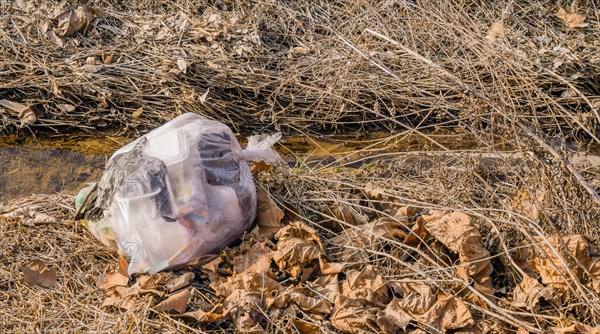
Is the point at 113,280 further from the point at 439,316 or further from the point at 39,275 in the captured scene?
the point at 439,316

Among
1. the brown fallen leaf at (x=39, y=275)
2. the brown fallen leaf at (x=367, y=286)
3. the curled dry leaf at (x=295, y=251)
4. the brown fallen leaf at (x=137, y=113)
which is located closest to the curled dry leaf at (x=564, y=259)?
the brown fallen leaf at (x=367, y=286)

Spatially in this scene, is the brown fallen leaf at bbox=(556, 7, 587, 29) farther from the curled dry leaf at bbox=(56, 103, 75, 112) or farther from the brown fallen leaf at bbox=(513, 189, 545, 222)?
the curled dry leaf at bbox=(56, 103, 75, 112)

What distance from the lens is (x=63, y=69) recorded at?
18.9 ft

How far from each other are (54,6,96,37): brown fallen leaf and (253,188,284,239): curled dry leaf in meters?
2.70

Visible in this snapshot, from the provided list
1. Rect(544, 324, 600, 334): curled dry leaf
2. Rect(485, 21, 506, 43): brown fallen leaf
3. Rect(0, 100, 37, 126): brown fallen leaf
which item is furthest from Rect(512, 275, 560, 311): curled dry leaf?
Rect(0, 100, 37, 126): brown fallen leaf

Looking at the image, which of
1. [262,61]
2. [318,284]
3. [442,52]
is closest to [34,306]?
[318,284]

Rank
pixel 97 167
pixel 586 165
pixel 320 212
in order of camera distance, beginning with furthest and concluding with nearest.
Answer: pixel 97 167
pixel 586 165
pixel 320 212

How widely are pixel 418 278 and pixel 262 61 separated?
107 inches

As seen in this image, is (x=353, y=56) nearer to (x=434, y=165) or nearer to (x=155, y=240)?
(x=434, y=165)

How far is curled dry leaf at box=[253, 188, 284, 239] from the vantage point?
403 centimetres

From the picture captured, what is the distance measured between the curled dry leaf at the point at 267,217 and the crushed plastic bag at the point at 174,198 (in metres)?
0.06

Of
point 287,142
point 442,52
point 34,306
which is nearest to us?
point 34,306

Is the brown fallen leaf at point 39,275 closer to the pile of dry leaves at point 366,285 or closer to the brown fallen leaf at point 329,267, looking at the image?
the pile of dry leaves at point 366,285

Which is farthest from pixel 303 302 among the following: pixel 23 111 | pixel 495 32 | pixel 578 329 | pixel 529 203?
pixel 495 32
